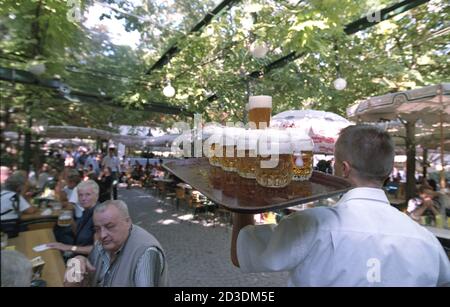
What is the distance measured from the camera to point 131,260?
1.50 meters

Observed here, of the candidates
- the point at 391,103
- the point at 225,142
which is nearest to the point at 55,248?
the point at 225,142

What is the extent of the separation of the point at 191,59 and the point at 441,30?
14.6ft

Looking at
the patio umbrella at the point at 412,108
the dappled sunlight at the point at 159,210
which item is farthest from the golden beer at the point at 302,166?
the dappled sunlight at the point at 159,210

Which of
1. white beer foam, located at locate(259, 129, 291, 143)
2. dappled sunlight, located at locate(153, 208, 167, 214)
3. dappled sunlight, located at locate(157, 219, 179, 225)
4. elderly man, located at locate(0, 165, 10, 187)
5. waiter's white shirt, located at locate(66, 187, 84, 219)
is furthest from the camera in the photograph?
dappled sunlight, located at locate(153, 208, 167, 214)

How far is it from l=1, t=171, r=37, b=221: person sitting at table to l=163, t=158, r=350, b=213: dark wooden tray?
1.40 ft

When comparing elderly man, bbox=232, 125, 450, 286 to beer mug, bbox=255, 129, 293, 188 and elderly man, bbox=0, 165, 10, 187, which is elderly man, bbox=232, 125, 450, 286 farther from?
elderly man, bbox=0, 165, 10, 187

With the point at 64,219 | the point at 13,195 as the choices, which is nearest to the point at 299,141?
the point at 13,195

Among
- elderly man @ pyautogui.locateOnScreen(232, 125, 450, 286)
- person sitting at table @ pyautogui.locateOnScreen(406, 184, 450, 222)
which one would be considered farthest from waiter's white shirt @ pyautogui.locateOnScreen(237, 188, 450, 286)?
person sitting at table @ pyautogui.locateOnScreen(406, 184, 450, 222)

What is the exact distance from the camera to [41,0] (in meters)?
1.70

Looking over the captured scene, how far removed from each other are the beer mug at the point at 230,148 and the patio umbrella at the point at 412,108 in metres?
3.50

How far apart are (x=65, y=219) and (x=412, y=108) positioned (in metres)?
4.56

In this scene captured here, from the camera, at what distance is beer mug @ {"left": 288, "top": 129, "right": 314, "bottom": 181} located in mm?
935

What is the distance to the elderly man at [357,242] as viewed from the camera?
875mm
